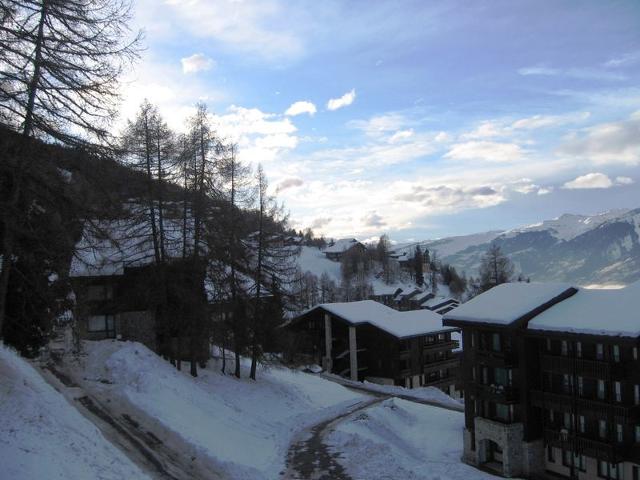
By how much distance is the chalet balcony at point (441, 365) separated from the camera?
55500mm

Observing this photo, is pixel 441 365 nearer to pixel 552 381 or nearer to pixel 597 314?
pixel 552 381

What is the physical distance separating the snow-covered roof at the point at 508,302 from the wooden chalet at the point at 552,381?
0.06 metres

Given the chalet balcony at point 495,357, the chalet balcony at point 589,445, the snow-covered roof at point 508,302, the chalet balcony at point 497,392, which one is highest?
the snow-covered roof at point 508,302

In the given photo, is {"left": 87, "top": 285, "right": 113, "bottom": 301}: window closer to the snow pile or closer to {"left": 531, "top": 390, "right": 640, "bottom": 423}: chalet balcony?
the snow pile

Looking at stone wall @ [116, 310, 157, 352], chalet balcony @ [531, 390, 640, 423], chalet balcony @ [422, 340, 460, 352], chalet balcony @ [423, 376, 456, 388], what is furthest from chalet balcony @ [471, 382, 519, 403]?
chalet balcony @ [423, 376, 456, 388]

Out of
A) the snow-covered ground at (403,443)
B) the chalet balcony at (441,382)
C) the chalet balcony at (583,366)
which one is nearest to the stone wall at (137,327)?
the snow-covered ground at (403,443)

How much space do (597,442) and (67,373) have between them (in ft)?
80.2

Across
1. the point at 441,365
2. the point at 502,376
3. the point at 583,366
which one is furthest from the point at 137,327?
the point at 441,365

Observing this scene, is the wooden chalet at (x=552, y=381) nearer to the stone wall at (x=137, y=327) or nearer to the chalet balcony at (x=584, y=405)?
the chalet balcony at (x=584, y=405)

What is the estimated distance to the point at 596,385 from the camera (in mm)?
24078

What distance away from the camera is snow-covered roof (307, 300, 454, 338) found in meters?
54.1

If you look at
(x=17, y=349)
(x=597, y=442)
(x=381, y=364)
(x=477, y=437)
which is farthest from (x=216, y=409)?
(x=381, y=364)

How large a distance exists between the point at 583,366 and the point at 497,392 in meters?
4.76

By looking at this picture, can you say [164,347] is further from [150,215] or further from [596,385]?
[596,385]
